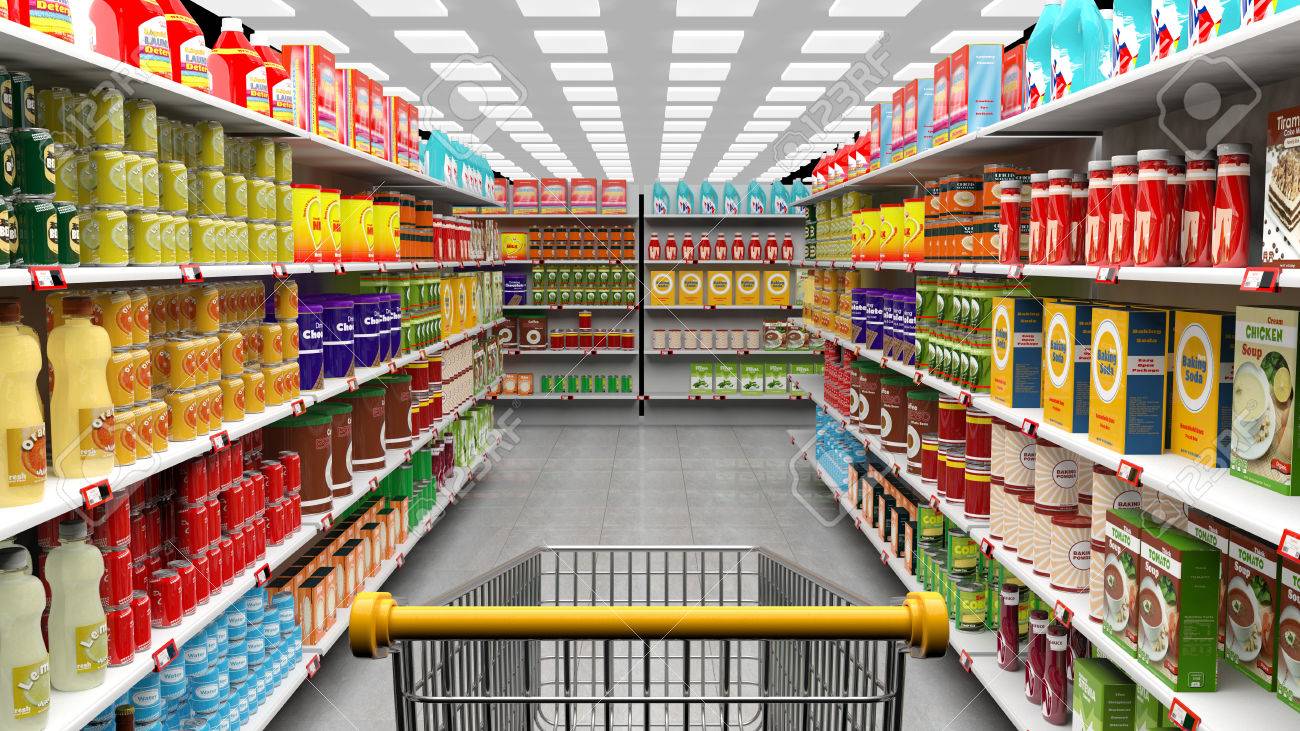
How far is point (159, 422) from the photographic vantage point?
2477mm

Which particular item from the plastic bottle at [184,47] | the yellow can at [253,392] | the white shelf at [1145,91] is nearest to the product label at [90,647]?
the yellow can at [253,392]

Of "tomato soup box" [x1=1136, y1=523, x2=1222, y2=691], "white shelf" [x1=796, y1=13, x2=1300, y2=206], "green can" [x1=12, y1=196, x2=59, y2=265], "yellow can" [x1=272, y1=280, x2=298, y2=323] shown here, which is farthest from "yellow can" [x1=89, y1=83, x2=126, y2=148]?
"tomato soup box" [x1=1136, y1=523, x2=1222, y2=691]

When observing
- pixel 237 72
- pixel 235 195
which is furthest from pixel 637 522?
pixel 237 72

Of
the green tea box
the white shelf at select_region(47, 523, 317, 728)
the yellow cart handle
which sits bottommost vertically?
the green tea box

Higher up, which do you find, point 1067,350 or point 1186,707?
point 1067,350

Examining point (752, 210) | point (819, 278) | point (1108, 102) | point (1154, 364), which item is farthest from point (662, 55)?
point (1154, 364)

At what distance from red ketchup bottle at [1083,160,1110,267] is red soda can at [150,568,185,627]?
2.58 m

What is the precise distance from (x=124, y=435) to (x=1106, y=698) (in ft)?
8.32

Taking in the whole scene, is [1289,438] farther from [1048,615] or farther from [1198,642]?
[1048,615]

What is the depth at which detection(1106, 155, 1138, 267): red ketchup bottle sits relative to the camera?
237cm

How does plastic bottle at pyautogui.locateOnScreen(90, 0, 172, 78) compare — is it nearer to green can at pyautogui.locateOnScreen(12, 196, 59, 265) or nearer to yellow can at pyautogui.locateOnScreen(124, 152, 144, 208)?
yellow can at pyautogui.locateOnScreen(124, 152, 144, 208)

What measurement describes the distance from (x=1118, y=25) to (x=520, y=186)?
7933 millimetres

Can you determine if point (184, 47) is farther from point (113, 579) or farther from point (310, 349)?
point (113, 579)

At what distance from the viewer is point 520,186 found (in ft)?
32.5
